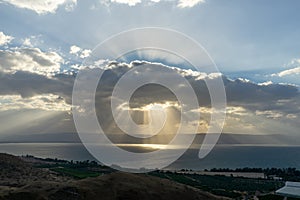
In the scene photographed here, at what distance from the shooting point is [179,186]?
155 ft

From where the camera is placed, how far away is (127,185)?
42562 millimetres

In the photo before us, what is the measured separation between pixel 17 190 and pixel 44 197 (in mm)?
4026

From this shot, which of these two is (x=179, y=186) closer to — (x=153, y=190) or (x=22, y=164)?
(x=153, y=190)

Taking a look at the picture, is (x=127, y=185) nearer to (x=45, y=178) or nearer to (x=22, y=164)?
(x=45, y=178)

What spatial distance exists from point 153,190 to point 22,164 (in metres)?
37.1

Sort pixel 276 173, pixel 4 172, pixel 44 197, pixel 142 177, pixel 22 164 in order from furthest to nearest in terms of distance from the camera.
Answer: pixel 276 173 → pixel 22 164 → pixel 4 172 → pixel 142 177 → pixel 44 197

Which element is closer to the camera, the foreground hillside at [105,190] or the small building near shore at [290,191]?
the foreground hillside at [105,190]

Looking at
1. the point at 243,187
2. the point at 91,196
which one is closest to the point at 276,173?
the point at 243,187

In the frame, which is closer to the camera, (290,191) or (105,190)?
(105,190)

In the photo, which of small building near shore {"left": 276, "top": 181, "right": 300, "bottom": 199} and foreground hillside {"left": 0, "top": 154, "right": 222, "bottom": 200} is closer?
foreground hillside {"left": 0, "top": 154, "right": 222, "bottom": 200}

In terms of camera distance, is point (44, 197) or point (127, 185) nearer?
point (44, 197)

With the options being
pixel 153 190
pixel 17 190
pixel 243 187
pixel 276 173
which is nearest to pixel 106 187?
pixel 153 190

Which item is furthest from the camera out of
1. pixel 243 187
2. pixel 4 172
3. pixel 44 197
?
pixel 243 187

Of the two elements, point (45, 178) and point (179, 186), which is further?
point (45, 178)
